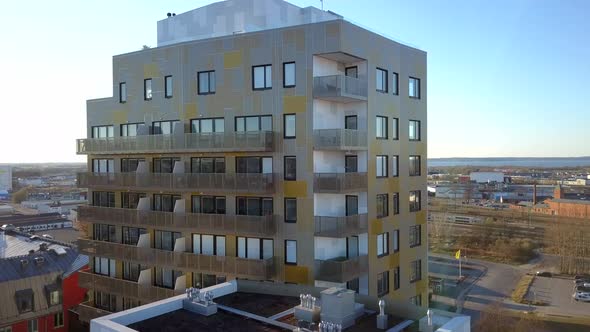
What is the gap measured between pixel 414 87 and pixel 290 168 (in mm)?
11957

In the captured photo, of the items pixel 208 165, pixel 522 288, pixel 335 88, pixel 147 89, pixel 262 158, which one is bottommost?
pixel 522 288

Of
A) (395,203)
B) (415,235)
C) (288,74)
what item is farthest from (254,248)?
(415,235)

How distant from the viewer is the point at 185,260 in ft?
104

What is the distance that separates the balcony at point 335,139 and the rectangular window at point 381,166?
2737 millimetres

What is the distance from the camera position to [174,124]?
33344 mm

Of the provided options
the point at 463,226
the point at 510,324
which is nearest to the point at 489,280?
the point at 510,324

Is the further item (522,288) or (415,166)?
(522,288)

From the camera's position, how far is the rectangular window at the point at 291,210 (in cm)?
2888

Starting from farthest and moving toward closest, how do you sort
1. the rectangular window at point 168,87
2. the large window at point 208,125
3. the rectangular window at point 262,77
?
1. the rectangular window at point 168,87
2. the large window at point 208,125
3. the rectangular window at point 262,77

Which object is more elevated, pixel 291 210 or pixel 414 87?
pixel 414 87

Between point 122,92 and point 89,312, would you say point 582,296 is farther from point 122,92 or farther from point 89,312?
point 122,92

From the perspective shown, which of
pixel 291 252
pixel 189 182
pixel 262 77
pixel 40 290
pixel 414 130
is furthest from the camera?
pixel 40 290

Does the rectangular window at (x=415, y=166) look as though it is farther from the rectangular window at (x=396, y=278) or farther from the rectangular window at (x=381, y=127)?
the rectangular window at (x=396, y=278)

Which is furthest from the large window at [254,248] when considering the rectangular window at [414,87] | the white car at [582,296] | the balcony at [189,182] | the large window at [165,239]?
the white car at [582,296]
